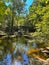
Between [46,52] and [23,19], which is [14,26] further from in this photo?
[46,52]

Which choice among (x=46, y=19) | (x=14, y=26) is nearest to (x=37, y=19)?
(x=46, y=19)

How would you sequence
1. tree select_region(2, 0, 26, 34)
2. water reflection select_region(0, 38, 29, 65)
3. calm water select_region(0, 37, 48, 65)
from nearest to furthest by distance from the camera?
water reflection select_region(0, 38, 29, 65)
calm water select_region(0, 37, 48, 65)
tree select_region(2, 0, 26, 34)

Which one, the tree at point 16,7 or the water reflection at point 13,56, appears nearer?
the water reflection at point 13,56

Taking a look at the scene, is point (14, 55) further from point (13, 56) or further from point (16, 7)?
point (16, 7)

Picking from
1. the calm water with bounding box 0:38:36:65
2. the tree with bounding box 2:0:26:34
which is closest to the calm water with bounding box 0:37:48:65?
the calm water with bounding box 0:38:36:65

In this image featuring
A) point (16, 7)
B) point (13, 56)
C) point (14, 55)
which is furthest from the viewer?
point (16, 7)

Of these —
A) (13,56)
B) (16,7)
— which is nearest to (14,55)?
(13,56)

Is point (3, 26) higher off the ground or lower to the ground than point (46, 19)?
lower

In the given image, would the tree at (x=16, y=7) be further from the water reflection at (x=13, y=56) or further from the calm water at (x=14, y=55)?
the water reflection at (x=13, y=56)

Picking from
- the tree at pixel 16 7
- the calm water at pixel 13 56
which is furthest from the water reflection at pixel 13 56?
the tree at pixel 16 7

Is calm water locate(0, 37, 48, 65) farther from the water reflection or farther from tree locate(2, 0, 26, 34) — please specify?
tree locate(2, 0, 26, 34)

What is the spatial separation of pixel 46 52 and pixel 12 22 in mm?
45500

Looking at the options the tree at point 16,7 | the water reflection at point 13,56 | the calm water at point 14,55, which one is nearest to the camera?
the water reflection at point 13,56

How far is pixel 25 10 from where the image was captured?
75.1m
